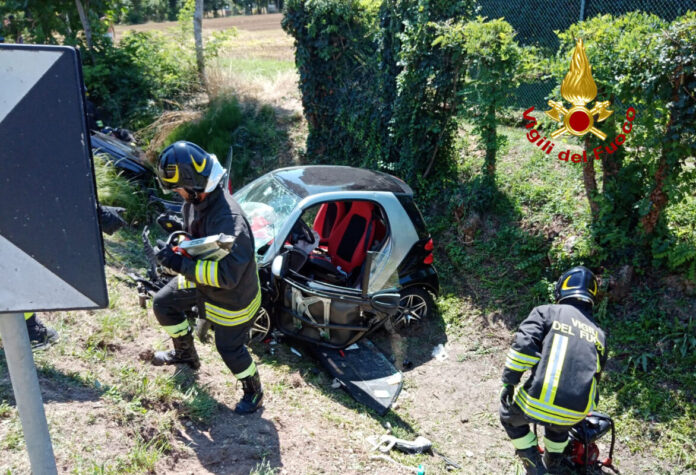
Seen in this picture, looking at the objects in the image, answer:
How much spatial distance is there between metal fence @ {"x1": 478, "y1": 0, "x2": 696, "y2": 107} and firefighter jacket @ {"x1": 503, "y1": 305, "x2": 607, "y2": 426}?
5.52 metres

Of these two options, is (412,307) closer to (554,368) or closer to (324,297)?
(324,297)

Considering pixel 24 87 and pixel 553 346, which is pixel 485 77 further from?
pixel 24 87

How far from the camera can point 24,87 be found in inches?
60.2

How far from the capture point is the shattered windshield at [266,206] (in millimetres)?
5391

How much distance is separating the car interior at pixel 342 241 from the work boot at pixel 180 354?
1.41 metres

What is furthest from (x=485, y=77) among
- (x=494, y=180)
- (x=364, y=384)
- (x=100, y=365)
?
(x=100, y=365)

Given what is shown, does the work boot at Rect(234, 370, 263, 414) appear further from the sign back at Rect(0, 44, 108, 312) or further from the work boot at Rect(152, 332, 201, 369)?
the sign back at Rect(0, 44, 108, 312)

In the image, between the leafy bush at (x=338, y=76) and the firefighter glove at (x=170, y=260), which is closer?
the firefighter glove at (x=170, y=260)

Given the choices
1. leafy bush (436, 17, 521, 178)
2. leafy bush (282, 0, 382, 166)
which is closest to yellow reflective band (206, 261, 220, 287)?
leafy bush (436, 17, 521, 178)

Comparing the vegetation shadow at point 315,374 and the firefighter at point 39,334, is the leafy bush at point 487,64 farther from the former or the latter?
the firefighter at point 39,334

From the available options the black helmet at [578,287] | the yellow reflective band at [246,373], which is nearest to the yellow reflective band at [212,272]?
the yellow reflective band at [246,373]

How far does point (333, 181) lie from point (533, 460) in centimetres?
315

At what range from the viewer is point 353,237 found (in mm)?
6023

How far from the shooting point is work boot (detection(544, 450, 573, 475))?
12.9 ft
